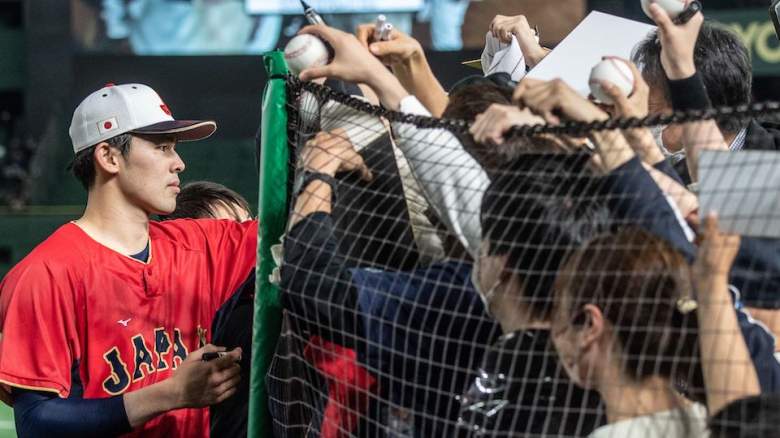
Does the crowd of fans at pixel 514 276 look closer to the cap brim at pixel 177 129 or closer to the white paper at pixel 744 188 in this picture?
the white paper at pixel 744 188

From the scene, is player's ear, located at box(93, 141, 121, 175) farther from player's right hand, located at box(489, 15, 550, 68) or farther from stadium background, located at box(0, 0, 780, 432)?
stadium background, located at box(0, 0, 780, 432)

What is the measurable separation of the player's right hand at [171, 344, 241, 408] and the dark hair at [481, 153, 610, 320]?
0.85 metres

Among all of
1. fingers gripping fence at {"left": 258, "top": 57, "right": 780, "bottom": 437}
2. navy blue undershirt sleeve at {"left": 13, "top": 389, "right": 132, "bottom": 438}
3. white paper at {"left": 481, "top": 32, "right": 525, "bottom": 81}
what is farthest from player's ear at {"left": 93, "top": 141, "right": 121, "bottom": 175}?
white paper at {"left": 481, "top": 32, "right": 525, "bottom": 81}

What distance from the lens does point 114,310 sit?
2875 millimetres

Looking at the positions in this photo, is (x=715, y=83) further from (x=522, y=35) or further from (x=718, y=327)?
(x=718, y=327)

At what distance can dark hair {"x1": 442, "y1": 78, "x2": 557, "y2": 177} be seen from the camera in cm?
214

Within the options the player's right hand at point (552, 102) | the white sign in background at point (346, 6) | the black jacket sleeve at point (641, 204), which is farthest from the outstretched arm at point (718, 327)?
the white sign in background at point (346, 6)

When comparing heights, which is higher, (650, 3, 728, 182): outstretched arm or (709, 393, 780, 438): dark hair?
(650, 3, 728, 182): outstretched arm

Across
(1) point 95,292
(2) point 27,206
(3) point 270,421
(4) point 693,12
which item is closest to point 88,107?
(1) point 95,292

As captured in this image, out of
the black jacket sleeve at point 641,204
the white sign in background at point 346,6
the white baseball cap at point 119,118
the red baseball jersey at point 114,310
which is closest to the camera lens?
the black jacket sleeve at point 641,204

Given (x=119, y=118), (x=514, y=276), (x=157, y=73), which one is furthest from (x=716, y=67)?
(x=157, y=73)

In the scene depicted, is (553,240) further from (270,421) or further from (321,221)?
(270,421)

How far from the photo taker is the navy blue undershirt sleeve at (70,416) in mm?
2697

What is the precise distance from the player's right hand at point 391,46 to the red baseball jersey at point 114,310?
845mm
